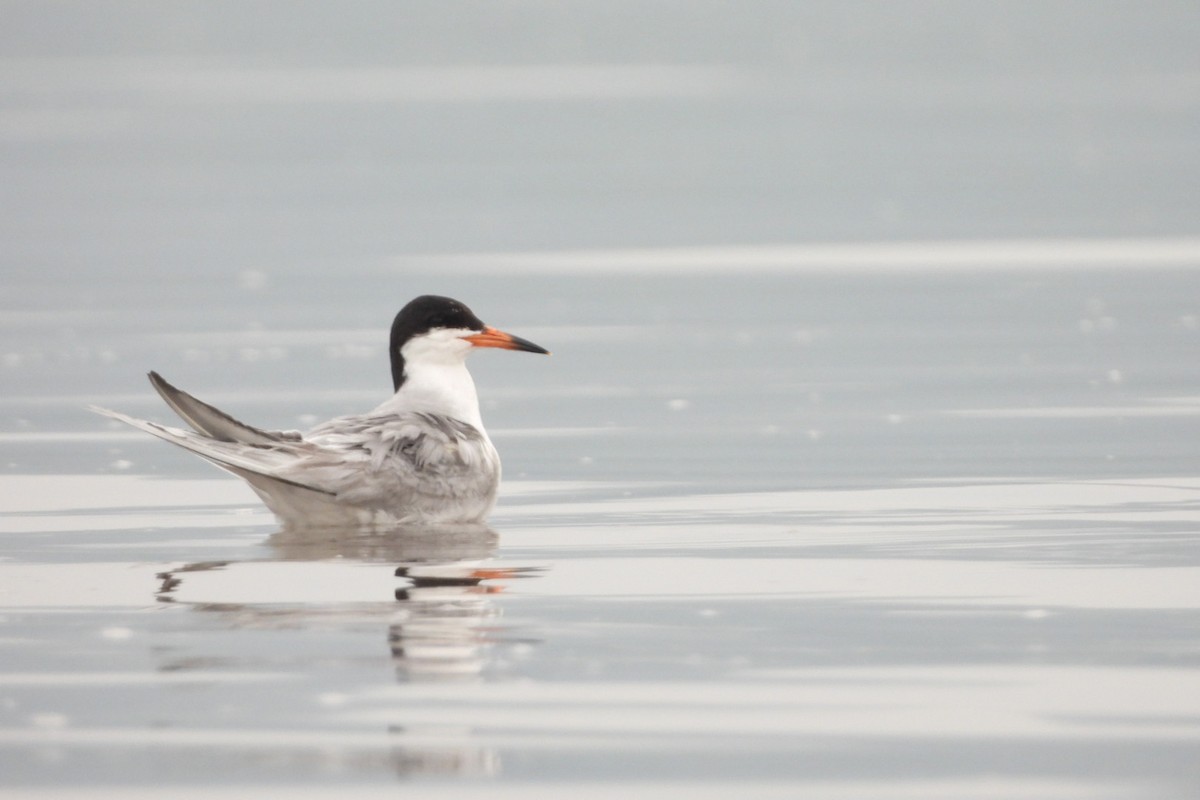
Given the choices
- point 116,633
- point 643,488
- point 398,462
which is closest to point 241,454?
point 398,462

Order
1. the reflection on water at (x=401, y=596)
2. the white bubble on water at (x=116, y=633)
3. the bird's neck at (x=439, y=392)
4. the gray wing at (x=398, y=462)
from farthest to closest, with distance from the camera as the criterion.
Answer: the bird's neck at (x=439, y=392) < the gray wing at (x=398, y=462) < the white bubble on water at (x=116, y=633) < the reflection on water at (x=401, y=596)

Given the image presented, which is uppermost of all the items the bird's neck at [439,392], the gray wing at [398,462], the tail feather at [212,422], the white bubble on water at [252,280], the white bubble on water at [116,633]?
the white bubble on water at [252,280]

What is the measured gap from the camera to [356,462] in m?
10.4

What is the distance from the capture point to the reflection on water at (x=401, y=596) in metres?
6.88

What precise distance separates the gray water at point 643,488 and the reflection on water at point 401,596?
3 centimetres

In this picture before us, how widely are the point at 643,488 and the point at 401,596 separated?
9.47ft

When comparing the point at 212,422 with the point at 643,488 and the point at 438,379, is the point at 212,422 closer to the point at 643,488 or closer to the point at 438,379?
the point at 438,379

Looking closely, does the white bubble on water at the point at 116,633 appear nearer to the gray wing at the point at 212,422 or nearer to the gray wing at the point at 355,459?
the gray wing at the point at 355,459

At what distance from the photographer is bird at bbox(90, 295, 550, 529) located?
10.1 metres

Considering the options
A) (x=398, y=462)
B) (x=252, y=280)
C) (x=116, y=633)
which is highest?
(x=252, y=280)

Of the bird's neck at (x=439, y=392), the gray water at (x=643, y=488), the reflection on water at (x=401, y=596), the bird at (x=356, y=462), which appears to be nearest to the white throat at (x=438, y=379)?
the bird's neck at (x=439, y=392)

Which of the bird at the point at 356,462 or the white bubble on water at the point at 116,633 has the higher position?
the bird at the point at 356,462

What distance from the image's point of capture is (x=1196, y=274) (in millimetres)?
20688

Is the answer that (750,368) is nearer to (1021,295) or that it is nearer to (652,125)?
(1021,295)
